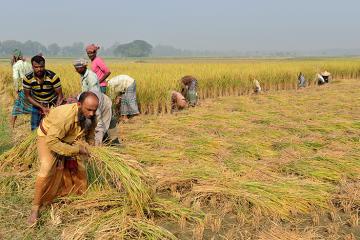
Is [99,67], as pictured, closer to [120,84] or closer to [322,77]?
[120,84]

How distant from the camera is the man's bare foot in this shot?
2764 millimetres

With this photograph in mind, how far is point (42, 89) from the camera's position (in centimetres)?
404

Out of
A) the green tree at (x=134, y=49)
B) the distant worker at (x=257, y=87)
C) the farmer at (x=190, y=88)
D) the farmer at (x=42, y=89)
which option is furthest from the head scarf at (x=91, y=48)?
the green tree at (x=134, y=49)

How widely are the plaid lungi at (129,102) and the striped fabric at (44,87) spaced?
2.44 metres

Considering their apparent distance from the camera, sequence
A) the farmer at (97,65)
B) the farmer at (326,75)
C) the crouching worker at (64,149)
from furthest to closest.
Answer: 1. the farmer at (326,75)
2. the farmer at (97,65)
3. the crouching worker at (64,149)

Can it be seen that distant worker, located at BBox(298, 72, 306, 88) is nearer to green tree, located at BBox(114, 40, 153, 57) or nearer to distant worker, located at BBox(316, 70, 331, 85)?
distant worker, located at BBox(316, 70, 331, 85)

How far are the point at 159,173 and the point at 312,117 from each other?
386cm

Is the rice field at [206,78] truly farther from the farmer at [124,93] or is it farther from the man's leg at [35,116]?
the man's leg at [35,116]

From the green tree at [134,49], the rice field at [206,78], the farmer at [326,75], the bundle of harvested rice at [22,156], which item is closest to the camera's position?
the bundle of harvested rice at [22,156]

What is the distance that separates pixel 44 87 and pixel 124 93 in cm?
261

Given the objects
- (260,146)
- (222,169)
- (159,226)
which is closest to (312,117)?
(260,146)

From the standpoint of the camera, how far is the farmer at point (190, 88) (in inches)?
318

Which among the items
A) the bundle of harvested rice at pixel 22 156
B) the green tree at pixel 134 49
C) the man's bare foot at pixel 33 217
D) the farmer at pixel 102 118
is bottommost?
the green tree at pixel 134 49

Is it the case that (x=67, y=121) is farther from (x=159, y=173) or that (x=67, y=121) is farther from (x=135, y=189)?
(x=159, y=173)
